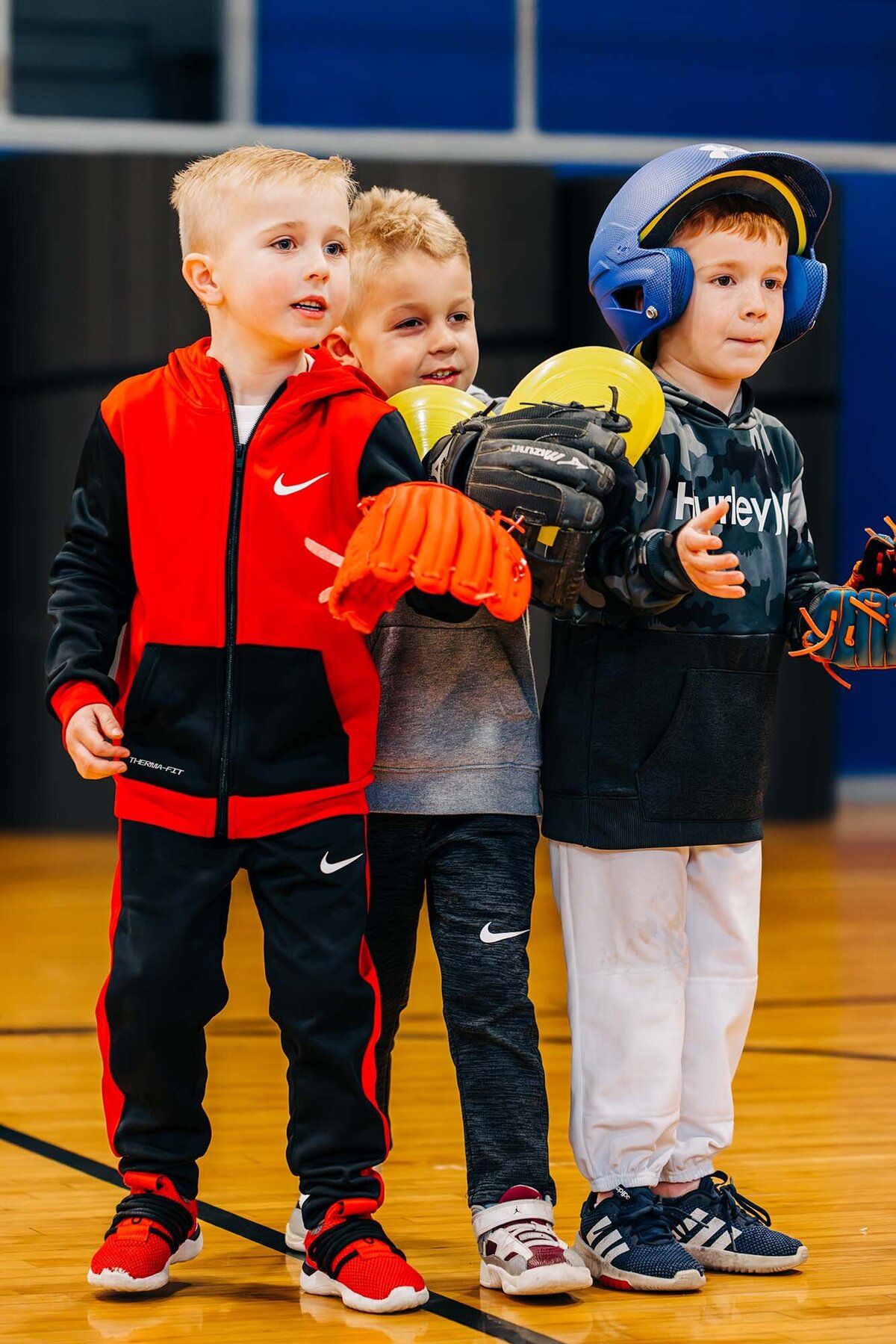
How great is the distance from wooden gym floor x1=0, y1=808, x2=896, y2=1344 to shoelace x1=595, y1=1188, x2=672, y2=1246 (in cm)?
7

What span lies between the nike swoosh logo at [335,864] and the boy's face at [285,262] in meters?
0.60

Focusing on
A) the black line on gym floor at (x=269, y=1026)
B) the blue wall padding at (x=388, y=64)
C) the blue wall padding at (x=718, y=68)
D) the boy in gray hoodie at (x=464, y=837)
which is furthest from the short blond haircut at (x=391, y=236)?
the blue wall padding at (x=718, y=68)

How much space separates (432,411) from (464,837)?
535mm

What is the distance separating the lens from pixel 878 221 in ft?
32.6

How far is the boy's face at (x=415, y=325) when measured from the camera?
267 centimetres

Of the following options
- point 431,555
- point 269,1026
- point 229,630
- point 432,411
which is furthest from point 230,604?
point 269,1026

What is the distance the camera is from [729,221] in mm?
2545

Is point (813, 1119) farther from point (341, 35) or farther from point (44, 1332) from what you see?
point (341, 35)

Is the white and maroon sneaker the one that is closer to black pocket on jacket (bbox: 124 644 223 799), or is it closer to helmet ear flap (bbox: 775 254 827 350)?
black pocket on jacket (bbox: 124 644 223 799)

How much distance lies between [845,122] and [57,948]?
629 cm

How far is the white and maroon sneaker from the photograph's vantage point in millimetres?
2342

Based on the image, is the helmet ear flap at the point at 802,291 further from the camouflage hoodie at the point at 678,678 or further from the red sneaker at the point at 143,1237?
the red sneaker at the point at 143,1237

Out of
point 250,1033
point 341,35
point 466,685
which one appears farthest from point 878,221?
point 466,685

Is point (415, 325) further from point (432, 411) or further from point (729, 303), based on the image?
point (729, 303)
